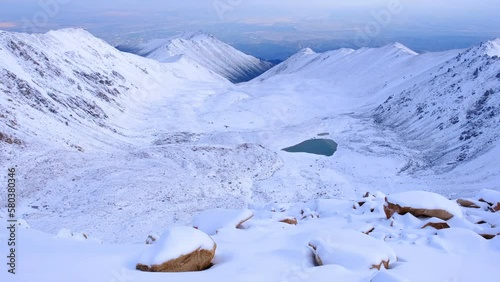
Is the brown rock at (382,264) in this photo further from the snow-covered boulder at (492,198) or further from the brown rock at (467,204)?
the brown rock at (467,204)

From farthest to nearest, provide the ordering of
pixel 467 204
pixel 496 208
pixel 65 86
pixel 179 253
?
pixel 65 86, pixel 467 204, pixel 496 208, pixel 179 253

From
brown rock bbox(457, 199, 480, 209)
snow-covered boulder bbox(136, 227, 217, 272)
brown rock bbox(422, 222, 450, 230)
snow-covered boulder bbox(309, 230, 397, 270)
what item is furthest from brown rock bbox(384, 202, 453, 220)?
snow-covered boulder bbox(136, 227, 217, 272)

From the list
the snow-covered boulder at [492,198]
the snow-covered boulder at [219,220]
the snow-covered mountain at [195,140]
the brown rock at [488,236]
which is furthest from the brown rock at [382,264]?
the snow-covered mountain at [195,140]

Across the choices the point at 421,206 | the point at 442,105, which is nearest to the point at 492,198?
the point at 421,206

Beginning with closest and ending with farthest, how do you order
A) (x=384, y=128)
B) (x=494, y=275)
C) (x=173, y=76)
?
(x=494, y=275), (x=384, y=128), (x=173, y=76)

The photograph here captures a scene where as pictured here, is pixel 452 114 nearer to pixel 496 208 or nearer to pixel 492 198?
pixel 492 198

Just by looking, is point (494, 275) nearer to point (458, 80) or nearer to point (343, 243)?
point (343, 243)

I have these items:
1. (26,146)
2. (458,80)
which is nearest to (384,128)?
(458,80)
